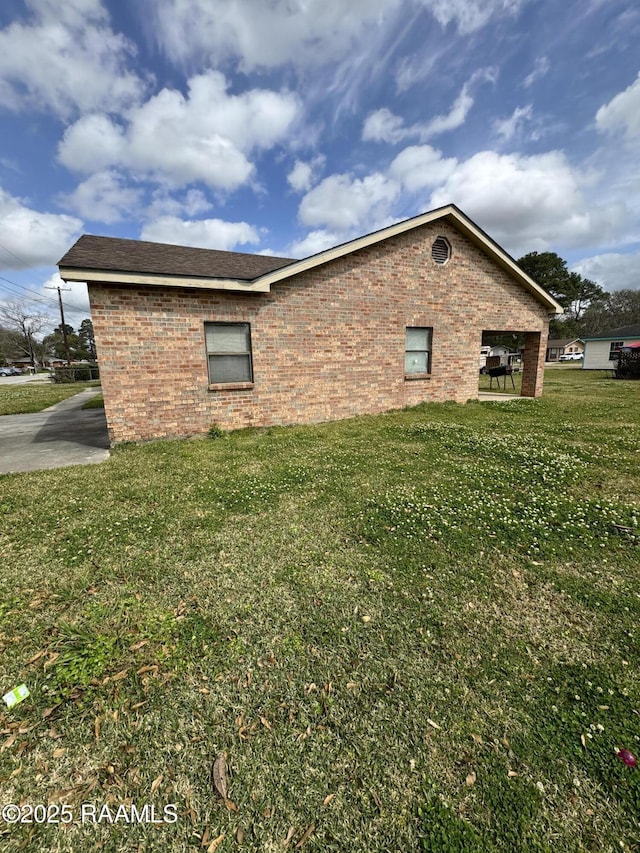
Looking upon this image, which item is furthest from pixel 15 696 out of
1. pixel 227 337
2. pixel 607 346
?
pixel 607 346

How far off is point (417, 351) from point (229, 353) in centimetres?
585

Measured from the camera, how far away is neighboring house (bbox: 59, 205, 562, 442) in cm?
718

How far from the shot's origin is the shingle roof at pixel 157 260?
6.81 metres

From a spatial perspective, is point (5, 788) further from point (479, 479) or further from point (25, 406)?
point (25, 406)

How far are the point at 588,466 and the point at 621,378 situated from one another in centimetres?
2183

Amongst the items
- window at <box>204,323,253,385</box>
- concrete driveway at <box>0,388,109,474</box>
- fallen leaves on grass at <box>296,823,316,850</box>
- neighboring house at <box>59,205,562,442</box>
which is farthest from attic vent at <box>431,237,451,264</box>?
fallen leaves on grass at <box>296,823,316,850</box>

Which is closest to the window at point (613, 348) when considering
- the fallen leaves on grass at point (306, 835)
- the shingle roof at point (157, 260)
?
the shingle roof at point (157, 260)

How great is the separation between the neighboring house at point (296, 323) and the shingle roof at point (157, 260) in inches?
1.9

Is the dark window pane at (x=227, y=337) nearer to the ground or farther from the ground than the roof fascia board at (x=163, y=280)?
nearer to the ground

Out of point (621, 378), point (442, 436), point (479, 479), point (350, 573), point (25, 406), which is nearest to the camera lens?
point (350, 573)

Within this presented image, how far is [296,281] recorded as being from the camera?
866 centimetres

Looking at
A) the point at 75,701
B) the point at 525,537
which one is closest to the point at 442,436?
the point at 525,537

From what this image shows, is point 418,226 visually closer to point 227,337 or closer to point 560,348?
point 227,337

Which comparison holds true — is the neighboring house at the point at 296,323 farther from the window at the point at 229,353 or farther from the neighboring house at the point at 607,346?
the neighboring house at the point at 607,346
